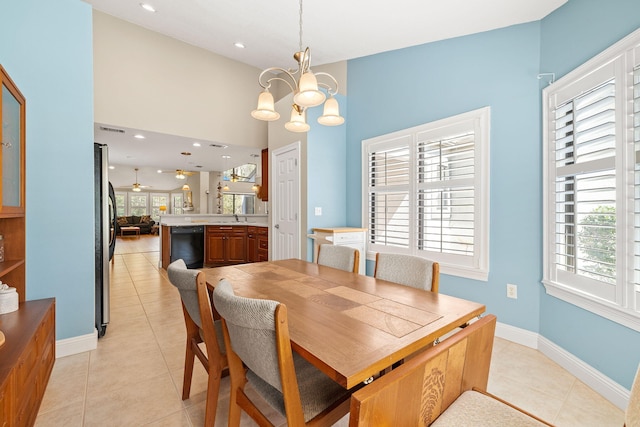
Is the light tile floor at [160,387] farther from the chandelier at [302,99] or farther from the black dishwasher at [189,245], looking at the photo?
the black dishwasher at [189,245]

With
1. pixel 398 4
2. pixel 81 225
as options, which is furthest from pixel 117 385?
pixel 398 4

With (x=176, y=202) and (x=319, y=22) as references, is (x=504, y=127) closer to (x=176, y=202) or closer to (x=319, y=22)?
(x=319, y=22)

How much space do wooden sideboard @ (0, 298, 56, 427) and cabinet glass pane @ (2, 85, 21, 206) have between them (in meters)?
0.70

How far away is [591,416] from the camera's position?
1624mm

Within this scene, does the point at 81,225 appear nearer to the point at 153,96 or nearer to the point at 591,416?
the point at 153,96

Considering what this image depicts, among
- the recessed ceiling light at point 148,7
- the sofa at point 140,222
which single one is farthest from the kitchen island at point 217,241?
the sofa at point 140,222

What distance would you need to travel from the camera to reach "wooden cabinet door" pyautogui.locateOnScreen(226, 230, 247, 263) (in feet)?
18.7

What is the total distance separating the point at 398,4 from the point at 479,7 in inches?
25.8

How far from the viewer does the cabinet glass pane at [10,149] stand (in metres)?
1.70

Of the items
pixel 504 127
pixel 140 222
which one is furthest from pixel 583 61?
pixel 140 222

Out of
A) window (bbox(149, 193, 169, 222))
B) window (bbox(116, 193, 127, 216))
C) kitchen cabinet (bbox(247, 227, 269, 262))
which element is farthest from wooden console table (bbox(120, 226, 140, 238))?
kitchen cabinet (bbox(247, 227, 269, 262))

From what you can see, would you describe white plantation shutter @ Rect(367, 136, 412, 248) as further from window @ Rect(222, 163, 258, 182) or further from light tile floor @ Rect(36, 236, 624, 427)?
window @ Rect(222, 163, 258, 182)

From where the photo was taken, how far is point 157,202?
44.9 ft

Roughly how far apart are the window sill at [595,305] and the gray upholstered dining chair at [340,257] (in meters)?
1.54
